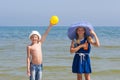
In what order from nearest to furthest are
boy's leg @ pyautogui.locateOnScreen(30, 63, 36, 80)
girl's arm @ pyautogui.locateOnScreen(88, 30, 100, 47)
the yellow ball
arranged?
1. girl's arm @ pyautogui.locateOnScreen(88, 30, 100, 47)
2. the yellow ball
3. boy's leg @ pyautogui.locateOnScreen(30, 63, 36, 80)

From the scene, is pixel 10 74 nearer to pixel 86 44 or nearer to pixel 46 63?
pixel 46 63

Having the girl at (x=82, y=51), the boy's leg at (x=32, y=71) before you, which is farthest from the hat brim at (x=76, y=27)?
the boy's leg at (x=32, y=71)

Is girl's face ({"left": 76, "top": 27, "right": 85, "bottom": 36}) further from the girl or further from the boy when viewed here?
the boy

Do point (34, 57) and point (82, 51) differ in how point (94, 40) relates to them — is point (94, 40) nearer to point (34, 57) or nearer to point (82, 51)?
point (82, 51)

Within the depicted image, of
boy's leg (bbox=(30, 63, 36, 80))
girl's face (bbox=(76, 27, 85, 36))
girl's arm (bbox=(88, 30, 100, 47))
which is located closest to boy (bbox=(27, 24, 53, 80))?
boy's leg (bbox=(30, 63, 36, 80))

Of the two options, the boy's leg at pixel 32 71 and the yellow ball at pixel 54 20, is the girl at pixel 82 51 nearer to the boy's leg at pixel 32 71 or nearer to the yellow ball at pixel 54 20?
the yellow ball at pixel 54 20

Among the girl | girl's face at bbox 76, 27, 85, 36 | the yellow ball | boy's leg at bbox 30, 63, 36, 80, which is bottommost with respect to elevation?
boy's leg at bbox 30, 63, 36, 80

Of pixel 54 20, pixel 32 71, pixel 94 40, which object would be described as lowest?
pixel 32 71

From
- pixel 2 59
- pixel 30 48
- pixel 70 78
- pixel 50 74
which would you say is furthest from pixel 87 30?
pixel 2 59

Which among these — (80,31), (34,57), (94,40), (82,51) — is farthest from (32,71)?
(94,40)

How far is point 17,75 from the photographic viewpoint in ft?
35.9

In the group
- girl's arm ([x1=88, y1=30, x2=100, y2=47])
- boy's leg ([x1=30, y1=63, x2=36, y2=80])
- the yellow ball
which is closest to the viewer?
girl's arm ([x1=88, y1=30, x2=100, y2=47])

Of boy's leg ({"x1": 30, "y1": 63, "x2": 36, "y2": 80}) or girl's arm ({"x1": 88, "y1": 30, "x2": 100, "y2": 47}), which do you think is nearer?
girl's arm ({"x1": 88, "y1": 30, "x2": 100, "y2": 47})

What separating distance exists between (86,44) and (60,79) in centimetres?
356
